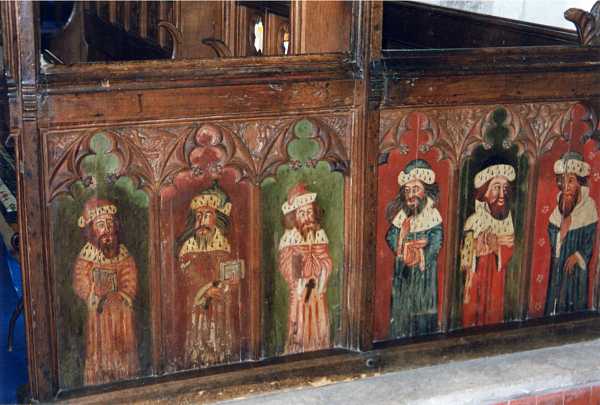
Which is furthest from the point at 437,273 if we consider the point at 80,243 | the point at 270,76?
the point at 80,243

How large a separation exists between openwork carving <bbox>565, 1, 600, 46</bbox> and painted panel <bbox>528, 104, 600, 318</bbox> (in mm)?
231

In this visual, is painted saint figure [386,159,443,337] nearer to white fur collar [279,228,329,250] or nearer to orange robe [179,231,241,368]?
white fur collar [279,228,329,250]

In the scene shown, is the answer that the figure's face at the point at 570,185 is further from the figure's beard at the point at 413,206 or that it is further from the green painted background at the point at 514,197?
the figure's beard at the point at 413,206

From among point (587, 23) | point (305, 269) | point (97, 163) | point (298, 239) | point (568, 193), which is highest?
point (587, 23)

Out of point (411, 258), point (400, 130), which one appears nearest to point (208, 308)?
point (411, 258)

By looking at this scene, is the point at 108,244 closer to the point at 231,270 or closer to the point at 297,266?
the point at 231,270

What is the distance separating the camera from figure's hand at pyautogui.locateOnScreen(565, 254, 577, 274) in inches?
153

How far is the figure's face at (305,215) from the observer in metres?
3.44

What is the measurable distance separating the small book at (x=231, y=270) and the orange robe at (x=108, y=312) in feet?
0.93

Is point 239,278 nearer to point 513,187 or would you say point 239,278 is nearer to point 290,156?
point 290,156

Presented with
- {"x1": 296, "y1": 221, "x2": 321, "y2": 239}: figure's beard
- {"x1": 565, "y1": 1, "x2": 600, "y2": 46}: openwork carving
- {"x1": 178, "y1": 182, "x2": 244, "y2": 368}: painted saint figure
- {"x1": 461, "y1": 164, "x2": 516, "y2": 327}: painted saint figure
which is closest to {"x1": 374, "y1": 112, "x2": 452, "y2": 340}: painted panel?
{"x1": 461, "y1": 164, "x2": 516, "y2": 327}: painted saint figure

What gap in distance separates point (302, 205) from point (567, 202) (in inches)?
40.6

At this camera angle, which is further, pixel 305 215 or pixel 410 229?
pixel 410 229

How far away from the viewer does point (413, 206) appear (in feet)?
11.8
